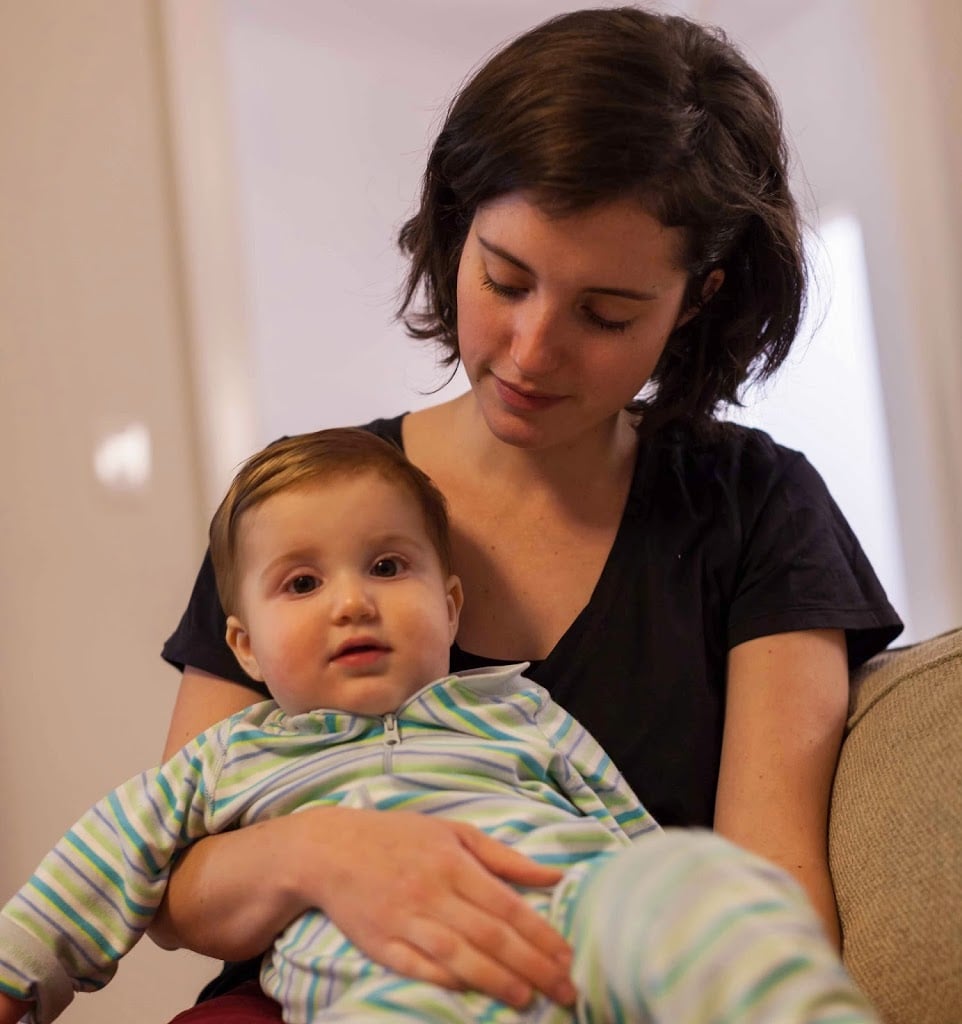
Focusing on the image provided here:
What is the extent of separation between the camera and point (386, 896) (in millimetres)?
990

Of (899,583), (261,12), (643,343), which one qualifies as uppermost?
(261,12)

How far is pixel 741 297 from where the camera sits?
5.00ft

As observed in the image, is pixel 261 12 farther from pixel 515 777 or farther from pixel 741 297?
pixel 515 777

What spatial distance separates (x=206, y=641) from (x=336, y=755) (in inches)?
12.1

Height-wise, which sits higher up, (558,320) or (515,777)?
(558,320)

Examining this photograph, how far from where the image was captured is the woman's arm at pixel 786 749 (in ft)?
4.02

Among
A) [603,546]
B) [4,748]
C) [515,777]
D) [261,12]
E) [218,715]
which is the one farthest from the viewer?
[261,12]

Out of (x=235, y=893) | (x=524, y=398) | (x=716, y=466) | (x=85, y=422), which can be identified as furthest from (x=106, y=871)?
(x=85, y=422)

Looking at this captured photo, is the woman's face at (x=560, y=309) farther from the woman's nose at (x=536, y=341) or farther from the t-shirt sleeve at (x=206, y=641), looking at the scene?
the t-shirt sleeve at (x=206, y=641)

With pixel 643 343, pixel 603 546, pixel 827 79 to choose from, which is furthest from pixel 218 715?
pixel 827 79

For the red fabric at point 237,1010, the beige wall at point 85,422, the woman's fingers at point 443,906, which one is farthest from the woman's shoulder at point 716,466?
the beige wall at point 85,422

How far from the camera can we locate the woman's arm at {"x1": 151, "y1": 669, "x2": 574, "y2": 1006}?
3.04 ft

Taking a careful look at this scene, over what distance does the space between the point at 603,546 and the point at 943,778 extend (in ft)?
1.55

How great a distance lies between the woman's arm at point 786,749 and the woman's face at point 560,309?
0.32 m
